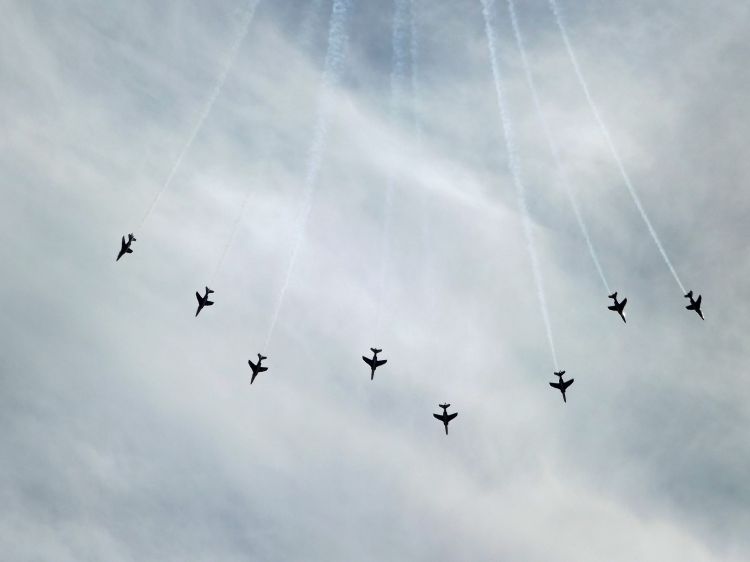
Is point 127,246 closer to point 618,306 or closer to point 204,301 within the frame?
point 204,301

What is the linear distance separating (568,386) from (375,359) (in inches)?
866

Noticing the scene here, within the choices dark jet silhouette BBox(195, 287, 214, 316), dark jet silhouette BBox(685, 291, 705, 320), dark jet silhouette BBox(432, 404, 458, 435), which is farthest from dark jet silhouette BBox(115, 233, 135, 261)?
dark jet silhouette BBox(685, 291, 705, 320)

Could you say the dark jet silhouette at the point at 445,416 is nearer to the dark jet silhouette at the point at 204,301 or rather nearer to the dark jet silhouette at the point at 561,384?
the dark jet silhouette at the point at 561,384

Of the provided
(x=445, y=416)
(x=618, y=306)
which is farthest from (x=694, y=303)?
(x=445, y=416)

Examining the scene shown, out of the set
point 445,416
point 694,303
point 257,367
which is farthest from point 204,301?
point 694,303

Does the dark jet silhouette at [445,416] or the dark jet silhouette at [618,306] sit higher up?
the dark jet silhouette at [618,306]

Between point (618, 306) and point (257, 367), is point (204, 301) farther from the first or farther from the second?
point (618, 306)

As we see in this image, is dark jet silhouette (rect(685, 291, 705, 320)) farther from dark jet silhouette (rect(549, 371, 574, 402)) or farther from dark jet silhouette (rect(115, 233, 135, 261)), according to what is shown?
dark jet silhouette (rect(115, 233, 135, 261))

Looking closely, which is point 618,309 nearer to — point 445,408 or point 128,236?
point 445,408

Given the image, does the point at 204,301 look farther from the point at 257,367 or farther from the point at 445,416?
the point at 445,416

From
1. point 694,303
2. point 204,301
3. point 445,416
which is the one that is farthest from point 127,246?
point 694,303

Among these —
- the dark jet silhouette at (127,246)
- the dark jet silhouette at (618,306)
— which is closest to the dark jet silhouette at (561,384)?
the dark jet silhouette at (618,306)

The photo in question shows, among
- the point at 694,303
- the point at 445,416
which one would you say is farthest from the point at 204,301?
the point at 694,303

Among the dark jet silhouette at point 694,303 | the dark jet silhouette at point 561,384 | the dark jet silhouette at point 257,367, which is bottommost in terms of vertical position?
the dark jet silhouette at point 257,367
